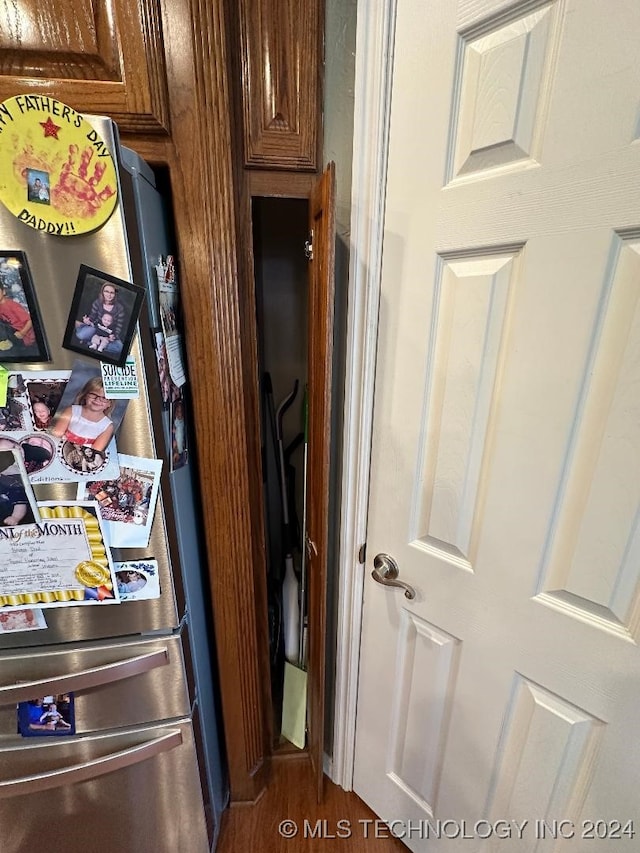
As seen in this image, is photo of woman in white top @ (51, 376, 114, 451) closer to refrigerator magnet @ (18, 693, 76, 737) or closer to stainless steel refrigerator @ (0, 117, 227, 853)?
stainless steel refrigerator @ (0, 117, 227, 853)

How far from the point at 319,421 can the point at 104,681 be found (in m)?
0.71

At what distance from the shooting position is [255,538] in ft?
3.25

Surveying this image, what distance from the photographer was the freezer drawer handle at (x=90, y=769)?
0.81 meters

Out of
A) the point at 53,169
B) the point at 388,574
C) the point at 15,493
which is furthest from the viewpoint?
the point at 388,574

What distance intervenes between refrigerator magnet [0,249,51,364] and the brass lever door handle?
0.82m

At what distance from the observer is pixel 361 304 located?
2.71 ft

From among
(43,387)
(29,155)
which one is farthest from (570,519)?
(29,155)

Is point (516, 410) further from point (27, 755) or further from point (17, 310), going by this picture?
point (27, 755)

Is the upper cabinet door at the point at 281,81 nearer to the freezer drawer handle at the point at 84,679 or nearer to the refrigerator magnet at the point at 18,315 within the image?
the refrigerator magnet at the point at 18,315

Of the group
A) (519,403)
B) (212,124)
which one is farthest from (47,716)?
(212,124)

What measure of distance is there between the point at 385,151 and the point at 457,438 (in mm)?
596

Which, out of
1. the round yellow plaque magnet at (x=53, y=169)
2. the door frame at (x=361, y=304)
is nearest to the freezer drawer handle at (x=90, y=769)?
the door frame at (x=361, y=304)

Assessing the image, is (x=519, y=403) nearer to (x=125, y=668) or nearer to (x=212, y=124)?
(x=212, y=124)

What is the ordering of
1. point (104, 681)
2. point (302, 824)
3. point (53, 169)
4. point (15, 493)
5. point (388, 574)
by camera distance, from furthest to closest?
point (302, 824) → point (388, 574) → point (104, 681) → point (15, 493) → point (53, 169)
